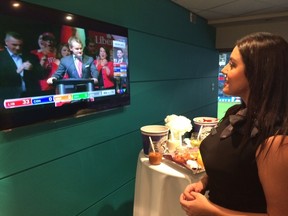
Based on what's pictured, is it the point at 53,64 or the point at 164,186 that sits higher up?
the point at 53,64

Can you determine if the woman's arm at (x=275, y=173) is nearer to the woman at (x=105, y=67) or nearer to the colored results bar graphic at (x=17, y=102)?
the colored results bar graphic at (x=17, y=102)

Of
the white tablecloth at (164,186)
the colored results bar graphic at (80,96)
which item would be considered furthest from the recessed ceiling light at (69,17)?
the white tablecloth at (164,186)

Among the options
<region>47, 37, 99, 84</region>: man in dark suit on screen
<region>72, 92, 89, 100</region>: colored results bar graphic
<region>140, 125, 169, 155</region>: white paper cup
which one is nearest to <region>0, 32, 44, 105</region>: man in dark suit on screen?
<region>47, 37, 99, 84</region>: man in dark suit on screen

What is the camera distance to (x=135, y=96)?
258 centimetres

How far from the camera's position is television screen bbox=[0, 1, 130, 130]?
4.51ft

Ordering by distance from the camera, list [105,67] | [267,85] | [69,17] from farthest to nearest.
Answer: [105,67]
[69,17]
[267,85]

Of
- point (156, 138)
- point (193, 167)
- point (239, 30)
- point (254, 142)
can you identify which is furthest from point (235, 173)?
point (239, 30)

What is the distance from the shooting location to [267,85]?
0.94 meters

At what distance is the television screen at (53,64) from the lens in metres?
1.37

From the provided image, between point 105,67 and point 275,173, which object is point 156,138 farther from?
point 275,173

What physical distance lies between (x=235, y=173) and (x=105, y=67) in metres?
1.37

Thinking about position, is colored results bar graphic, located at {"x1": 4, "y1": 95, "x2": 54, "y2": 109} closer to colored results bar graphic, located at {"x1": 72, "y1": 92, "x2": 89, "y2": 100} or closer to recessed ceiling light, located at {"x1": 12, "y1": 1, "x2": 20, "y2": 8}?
colored results bar graphic, located at {"x1": 72, "y1": 92, "x2": 89, "y2": 100}

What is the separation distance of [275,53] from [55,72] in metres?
1.26

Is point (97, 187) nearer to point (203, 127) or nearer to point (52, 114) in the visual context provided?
point (52, 114)
